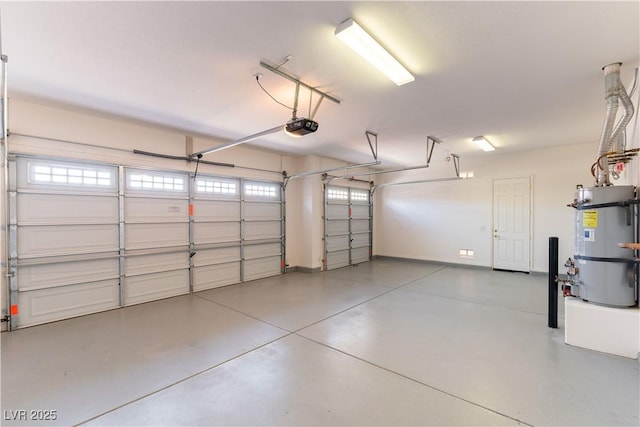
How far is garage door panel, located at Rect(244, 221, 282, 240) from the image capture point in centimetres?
604

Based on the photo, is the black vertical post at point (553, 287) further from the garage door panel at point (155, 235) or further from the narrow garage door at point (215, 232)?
the garage door panel at point (155, 235)

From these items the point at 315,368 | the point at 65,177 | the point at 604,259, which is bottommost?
the point at 315,368

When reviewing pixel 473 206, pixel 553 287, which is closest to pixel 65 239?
pixel 553 287

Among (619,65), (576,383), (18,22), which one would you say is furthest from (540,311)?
(18,22)

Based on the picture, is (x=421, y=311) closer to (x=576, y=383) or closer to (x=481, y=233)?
(x=576, y=383)

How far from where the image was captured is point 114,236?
4230 mm

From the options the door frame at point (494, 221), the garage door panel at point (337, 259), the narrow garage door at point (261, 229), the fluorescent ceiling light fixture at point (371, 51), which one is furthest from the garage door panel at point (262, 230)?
the door frame at point (494, 221)

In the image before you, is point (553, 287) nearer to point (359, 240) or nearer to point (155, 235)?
point (359, 240)

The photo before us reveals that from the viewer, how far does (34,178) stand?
359 centimetres

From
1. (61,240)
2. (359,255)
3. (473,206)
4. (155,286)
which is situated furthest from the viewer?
(359,255)

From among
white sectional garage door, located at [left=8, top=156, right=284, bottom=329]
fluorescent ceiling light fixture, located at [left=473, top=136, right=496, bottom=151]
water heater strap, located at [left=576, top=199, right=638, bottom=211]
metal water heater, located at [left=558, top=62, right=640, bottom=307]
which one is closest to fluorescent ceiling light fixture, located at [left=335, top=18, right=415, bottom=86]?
metal water heater, located at [left=558, top=62, right=640, bottom=307]

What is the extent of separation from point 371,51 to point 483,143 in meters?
4.08

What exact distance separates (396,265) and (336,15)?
680 centimetres

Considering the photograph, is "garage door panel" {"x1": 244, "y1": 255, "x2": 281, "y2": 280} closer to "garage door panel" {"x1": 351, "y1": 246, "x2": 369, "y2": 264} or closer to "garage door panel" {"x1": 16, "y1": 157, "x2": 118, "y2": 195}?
"garage door panel" {"x1": 351, "y1": 246, "x2": 369, "y2": 264}
